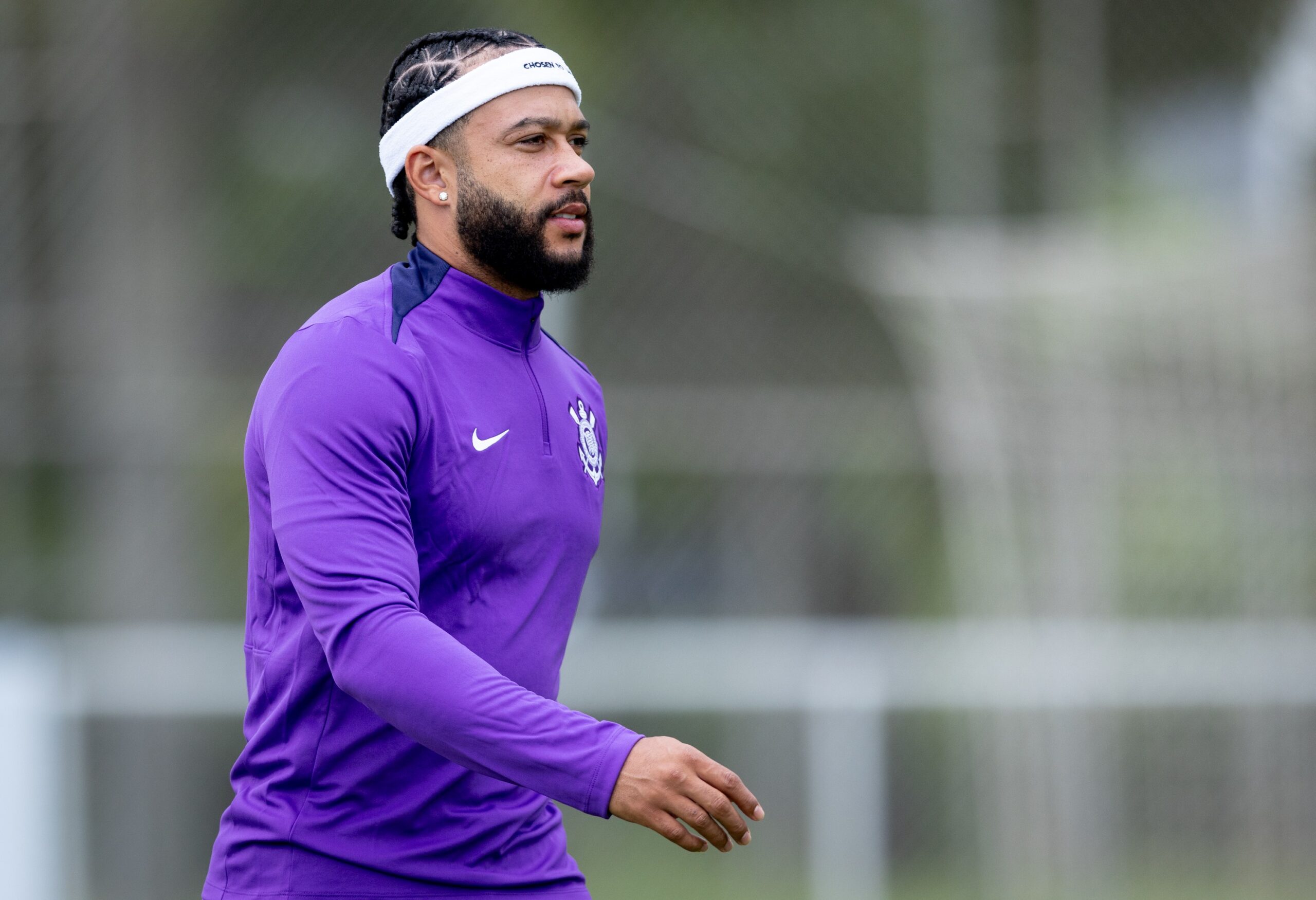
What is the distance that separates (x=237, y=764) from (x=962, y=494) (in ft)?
14.9

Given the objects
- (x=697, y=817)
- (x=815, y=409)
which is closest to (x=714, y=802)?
(x=697, y=817)

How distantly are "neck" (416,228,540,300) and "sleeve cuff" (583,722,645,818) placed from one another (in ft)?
2.82

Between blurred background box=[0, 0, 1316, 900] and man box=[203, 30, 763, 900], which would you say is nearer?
man box=[203, 30, 763, 900]

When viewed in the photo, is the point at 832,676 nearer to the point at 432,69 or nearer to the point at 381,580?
the point at 432,69

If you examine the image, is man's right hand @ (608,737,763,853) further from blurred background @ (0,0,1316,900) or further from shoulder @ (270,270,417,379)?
blurred background @ (0,0,1316,900)

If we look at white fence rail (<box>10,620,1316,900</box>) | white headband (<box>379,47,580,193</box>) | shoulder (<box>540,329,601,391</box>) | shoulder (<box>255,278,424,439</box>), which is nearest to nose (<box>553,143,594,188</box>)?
white headband (<box>379,47,580,193</box>)

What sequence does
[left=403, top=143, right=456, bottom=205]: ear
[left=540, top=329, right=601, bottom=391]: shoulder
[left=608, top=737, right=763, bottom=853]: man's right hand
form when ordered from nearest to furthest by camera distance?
[left=608, top=737, right=763, bottom=853]: man's right hand → [left=403, top=143, right=456, bottom=205]: ear → [left=540, top=329, right=601, bottom=391]: shoulder

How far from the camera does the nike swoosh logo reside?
6.87 feet

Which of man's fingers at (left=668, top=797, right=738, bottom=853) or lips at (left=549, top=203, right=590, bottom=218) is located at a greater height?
lips at (left=549, top=203, right=590, bottom=218)

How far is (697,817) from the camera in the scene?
1.69m

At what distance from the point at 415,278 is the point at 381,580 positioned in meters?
0.61

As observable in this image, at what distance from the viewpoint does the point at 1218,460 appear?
19.7ft

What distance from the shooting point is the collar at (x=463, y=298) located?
7.32 feet

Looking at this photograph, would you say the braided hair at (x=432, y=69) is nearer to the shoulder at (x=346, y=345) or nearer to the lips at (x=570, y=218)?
the lips at (x=570, y=218)
